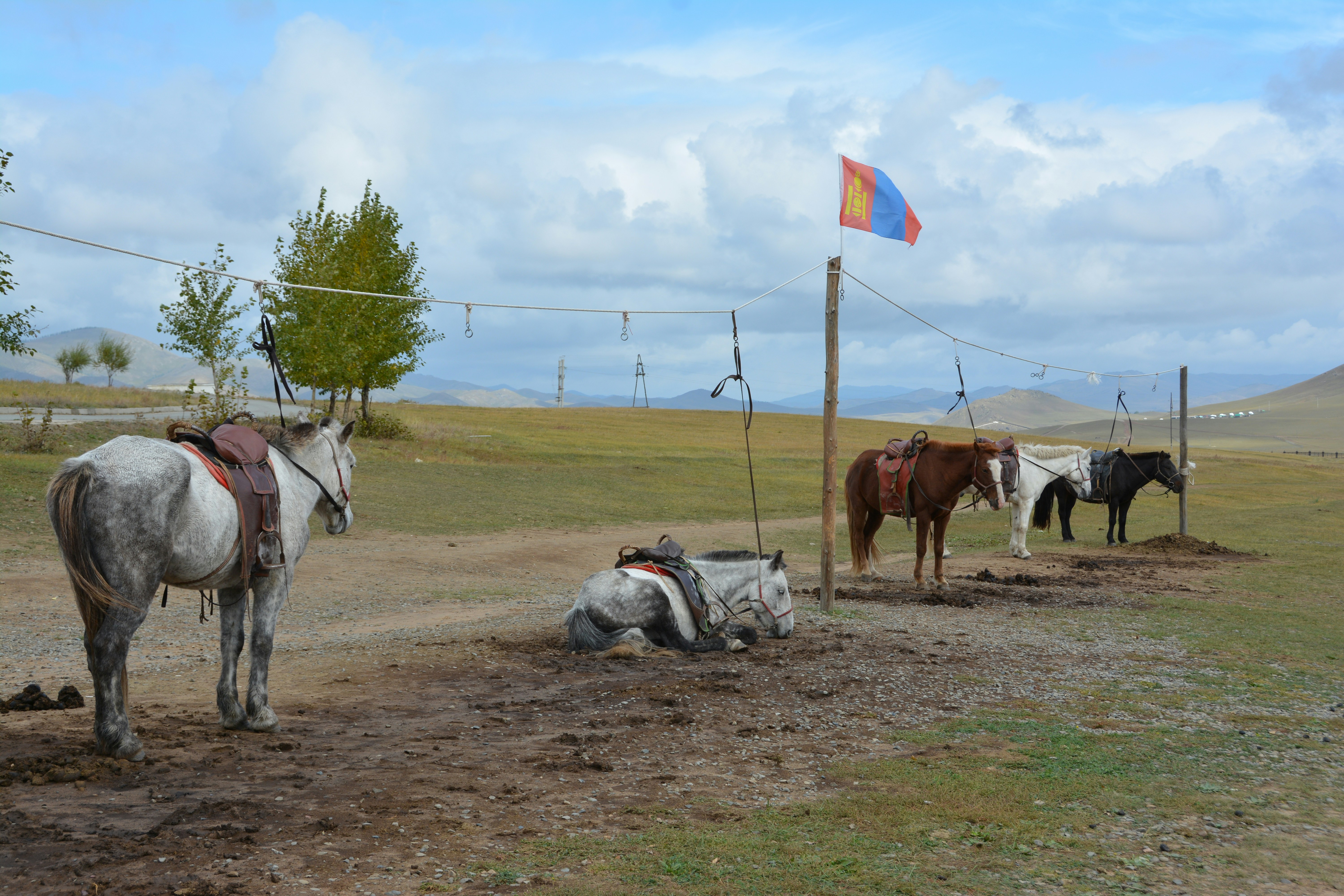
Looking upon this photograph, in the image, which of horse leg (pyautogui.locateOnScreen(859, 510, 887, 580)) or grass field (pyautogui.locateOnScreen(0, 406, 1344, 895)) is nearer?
grass field (pyautogui.locateOnScreen(0, 406, 1344, 895))

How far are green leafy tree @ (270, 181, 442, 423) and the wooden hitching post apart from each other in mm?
25137

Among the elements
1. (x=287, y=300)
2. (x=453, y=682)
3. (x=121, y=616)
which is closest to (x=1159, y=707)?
(x=453, y=682)

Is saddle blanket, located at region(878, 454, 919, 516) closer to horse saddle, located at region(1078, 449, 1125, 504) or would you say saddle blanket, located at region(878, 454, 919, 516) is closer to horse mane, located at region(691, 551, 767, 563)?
horse mane, located at region(691, 551, 767, 563)

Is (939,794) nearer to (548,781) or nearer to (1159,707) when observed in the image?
(548,781)

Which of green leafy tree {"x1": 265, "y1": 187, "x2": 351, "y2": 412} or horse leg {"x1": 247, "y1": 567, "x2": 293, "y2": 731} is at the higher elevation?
green leafy tree {"x1": 265, "y1": 187, "x2": 351, "y2": 412}

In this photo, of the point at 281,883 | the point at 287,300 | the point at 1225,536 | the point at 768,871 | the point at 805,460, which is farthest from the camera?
the point at 805,460

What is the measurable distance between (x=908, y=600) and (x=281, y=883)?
38.0 feet

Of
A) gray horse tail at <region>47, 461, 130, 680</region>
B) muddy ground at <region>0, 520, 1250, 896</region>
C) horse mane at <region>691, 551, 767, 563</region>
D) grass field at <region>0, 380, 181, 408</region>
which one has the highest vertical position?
grass field at <region>0, 380, 181, 408</region>

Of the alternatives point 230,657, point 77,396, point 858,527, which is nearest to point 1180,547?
point 858,527

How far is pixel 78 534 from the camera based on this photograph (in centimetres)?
546

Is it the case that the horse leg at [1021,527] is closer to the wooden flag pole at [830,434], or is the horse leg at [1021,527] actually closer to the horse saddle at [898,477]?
the horse saddle at [898,477]

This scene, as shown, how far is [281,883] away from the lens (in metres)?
4.11

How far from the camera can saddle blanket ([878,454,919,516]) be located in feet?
49.3

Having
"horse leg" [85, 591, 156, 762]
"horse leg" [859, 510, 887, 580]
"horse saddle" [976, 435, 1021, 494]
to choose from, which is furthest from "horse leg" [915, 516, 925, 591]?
"horse leg" [85, 591, 156, 762]
